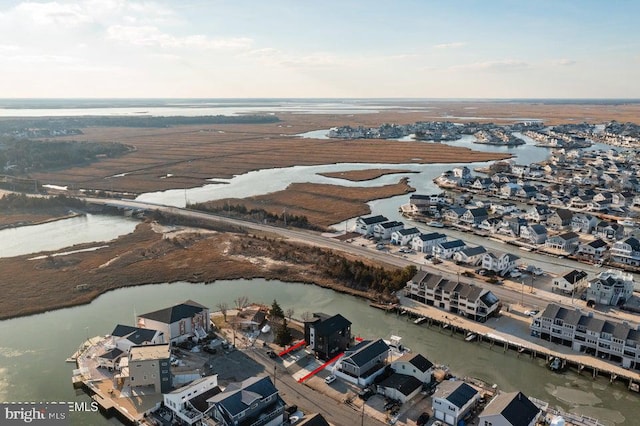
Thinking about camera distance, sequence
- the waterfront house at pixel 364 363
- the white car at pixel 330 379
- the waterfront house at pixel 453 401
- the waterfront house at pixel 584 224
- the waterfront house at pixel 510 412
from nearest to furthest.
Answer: the waterfront house at pixel 510 412, the waterfront house at pixel 453 401, the waterfront house at pixel 364 363, the white car at pixel 330 379, the waterfront house at pixel 584 224

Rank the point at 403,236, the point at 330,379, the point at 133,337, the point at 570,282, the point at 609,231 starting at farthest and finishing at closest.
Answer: the point at 609,231
the point at 403,236
the point at 570,282
the point at 133,337
the point at 330,379

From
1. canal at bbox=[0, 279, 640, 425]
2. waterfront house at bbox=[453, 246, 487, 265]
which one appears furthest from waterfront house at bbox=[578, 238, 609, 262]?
canal at bbox=[0, 279, 640, 425]

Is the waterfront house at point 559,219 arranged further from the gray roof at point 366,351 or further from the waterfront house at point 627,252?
the gray roof at point 366,351

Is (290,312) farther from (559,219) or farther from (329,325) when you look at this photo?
(559,219)

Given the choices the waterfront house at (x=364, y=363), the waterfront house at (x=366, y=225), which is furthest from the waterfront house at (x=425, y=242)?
the waterfront house at (x=364, y=363)

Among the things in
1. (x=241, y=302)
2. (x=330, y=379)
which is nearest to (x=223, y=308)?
(x=241, y=302)

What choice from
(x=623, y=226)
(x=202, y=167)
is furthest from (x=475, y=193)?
(x=202, y=167)

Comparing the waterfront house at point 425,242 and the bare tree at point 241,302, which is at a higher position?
the waterfront house at point 425,242
